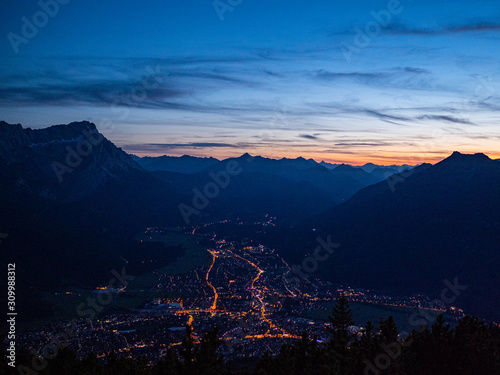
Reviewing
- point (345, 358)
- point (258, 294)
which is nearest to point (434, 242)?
point (258, 294)

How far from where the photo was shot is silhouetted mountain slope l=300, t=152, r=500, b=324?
127 meters

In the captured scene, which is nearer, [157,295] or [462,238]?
[157,295]

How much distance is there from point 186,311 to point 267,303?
22982 millimetres

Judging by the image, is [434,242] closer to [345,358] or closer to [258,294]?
[258,294]

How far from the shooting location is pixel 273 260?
172 metres

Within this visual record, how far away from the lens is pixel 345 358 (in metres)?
30.5

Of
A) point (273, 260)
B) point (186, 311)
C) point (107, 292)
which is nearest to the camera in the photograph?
point (186, 311)

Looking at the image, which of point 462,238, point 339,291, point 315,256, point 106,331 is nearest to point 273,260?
point 315,256

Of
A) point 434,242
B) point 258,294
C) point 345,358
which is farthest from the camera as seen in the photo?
point 434,242

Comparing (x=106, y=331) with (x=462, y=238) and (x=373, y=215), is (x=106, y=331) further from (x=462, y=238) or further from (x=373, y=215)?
(x=373, y=215)

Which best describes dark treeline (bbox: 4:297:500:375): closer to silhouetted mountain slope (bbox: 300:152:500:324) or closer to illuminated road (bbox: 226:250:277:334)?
illuminated road (bbox: 226:250:277:334)

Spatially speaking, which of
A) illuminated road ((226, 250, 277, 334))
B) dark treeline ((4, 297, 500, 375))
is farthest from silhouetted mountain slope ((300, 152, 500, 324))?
dark treeline ((4, 297, 500, 375))

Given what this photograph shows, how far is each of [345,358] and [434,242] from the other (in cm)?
13717

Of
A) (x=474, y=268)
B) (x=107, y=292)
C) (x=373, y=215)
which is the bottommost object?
(x=107, y=292)
